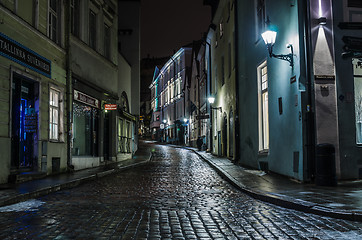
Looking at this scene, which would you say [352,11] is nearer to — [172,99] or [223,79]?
[223,79]

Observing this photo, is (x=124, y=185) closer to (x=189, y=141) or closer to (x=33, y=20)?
(x=33, y=20)

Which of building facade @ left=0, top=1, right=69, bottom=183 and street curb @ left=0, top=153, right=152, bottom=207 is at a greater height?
building facade @ left=0, top=1, right=69, bottom=183

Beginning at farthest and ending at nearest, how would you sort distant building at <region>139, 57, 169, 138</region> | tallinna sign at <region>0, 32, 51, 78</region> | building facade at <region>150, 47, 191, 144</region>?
distant building at <region>139, 57, 169, 138</region>, building facade at <region>150, 47, 191, 144</region>, tallinna sign at <region>0, 32, 51, 78</region>

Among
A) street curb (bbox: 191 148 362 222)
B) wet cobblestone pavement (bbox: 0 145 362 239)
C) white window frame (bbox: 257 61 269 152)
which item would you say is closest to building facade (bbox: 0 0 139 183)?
wet cobblestone pavement (bbox: 0 145 362 239)

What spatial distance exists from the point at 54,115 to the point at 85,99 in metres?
2.94

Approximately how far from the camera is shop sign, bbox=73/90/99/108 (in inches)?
636

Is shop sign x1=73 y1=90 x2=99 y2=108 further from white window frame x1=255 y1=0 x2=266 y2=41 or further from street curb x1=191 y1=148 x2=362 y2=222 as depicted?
street curb x1=191 y1=148 x2=362 y2=222

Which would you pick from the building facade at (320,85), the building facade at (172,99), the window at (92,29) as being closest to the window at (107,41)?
the window at (92,29)

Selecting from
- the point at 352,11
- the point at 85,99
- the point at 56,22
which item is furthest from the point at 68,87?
the point at 352,11

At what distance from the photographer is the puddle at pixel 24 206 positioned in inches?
284

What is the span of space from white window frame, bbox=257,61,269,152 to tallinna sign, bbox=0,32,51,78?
8012 mm

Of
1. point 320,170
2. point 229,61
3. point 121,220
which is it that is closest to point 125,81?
point 229,61

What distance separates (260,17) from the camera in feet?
49.6

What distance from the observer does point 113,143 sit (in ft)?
70.0
